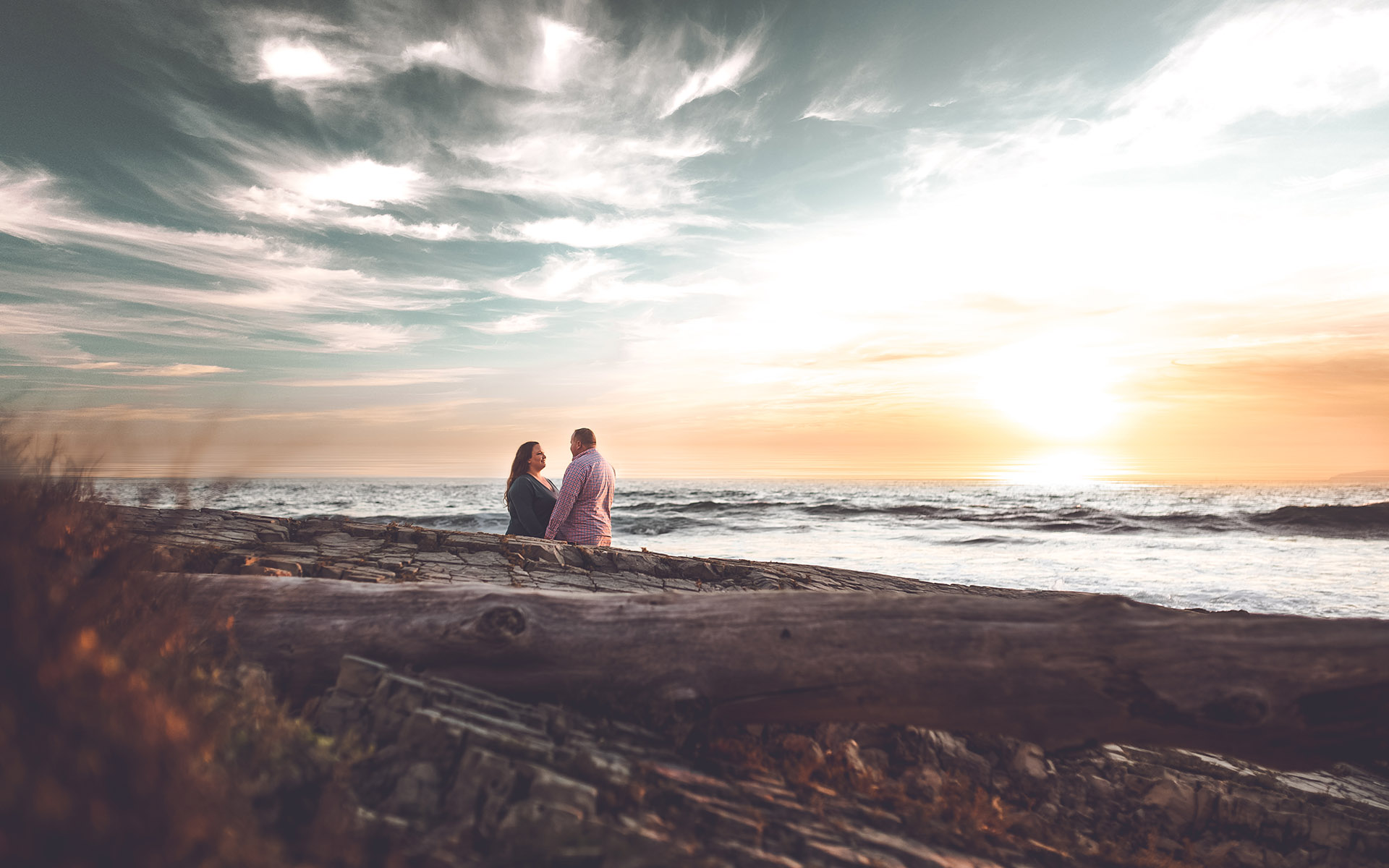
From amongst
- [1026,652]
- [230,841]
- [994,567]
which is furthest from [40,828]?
[994,567]

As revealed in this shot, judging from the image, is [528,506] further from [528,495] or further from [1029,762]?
[1029,762]

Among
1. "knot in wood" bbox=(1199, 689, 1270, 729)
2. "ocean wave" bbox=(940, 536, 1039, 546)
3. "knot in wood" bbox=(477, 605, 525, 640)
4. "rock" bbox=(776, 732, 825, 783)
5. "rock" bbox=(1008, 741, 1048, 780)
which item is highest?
"knot in wood" bbox=(477, 605, 525, 640)

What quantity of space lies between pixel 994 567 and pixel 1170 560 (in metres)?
5.62

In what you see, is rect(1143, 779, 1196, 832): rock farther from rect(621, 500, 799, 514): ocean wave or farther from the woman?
rect(621, 500, 799, 514): ocean wave

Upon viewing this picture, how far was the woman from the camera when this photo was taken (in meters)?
9.65

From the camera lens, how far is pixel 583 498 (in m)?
9.15

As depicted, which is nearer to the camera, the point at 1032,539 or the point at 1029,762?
the point at 1029,762

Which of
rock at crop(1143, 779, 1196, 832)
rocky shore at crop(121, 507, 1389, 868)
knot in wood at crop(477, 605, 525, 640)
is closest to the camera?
rocky shore at crop(121, 507, 1389, 868)

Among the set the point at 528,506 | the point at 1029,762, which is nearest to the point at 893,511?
the point at 528,506

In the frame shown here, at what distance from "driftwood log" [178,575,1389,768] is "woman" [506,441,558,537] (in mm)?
5868

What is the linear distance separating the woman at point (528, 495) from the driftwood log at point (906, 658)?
5868mm

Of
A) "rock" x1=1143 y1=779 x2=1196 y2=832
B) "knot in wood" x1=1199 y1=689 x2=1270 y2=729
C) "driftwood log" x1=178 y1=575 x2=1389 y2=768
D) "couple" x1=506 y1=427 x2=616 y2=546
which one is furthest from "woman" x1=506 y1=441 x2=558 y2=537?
"knot in wood" x1=1199 y1=689 x2=1270 y2=729

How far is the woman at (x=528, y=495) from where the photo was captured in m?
9.65

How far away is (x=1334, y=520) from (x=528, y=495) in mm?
35659
